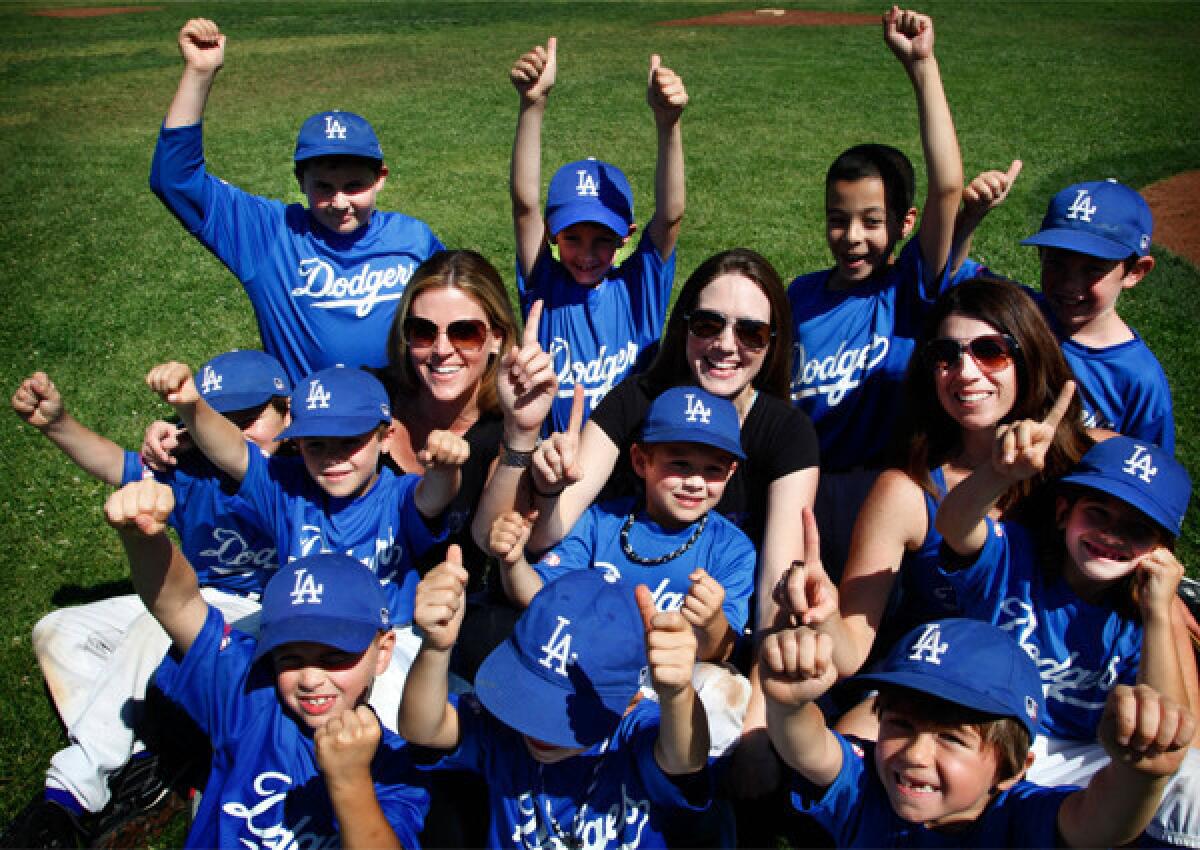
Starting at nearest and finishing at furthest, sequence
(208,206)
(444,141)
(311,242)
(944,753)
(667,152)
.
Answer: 1. (944,753)
2. (667,152)
3. (208,206)
4. (311,242)
5. (444,141)

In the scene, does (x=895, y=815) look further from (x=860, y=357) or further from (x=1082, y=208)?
(x=1082, y=208)

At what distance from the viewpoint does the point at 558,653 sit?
8.66ft

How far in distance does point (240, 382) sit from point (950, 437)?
283 centimetres

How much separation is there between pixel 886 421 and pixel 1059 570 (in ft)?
4.21

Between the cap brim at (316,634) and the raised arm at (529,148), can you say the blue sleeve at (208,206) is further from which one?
the cap brim at (316,634)

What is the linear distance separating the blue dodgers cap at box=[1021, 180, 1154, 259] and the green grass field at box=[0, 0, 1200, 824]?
175 cm

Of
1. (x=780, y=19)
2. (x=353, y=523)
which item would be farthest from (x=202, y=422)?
(x=780, y=19)

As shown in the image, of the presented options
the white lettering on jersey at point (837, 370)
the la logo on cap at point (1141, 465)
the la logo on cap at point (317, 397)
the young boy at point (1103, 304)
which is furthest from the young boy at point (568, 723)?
the young boy at point (1103, 304)

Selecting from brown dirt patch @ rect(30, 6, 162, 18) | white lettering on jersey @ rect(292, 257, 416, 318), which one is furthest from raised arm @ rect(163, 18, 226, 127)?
brown dirt patch @ rect(30, 6, 162, 18)

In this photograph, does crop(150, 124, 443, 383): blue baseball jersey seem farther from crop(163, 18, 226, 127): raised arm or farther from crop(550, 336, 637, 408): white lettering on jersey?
crop(550, 336, 637, 408): white lettering on jersey

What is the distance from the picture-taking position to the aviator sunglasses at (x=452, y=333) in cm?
404

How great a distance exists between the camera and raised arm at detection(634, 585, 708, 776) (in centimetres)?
240

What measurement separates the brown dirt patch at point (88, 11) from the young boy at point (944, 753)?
36.1 metres

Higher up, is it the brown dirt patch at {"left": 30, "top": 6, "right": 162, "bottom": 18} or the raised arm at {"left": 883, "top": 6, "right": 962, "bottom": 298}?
the brown dirt patch at {"left": 30, "top": 6, "right": 162, "bottom": 18}
